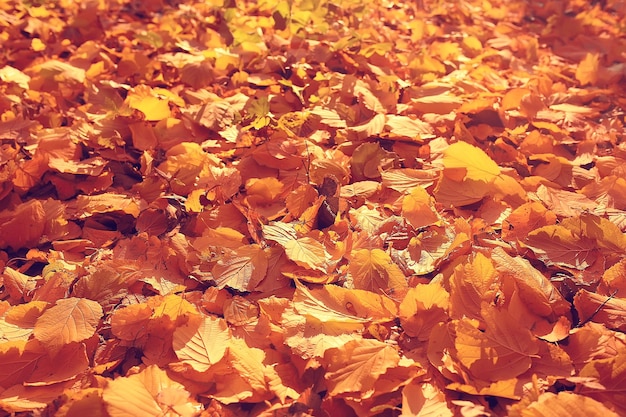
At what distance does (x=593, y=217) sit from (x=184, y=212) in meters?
1.02

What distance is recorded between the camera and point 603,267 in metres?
1.23

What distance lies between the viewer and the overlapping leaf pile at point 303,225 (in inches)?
40.5

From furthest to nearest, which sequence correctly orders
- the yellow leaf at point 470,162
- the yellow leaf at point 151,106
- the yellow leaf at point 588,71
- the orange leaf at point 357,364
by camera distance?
1. the yellow leaf at point 588,71
2. the yellow leaf at point 151,106
3. the yellow leaf at point 470,162
4. the orange leaf at point 357,364

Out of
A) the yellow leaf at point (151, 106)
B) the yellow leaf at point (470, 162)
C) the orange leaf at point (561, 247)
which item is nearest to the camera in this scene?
the orange leaf at point (561, 247)

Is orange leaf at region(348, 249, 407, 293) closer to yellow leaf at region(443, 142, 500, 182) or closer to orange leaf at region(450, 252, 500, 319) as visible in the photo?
orange leaf at region(450, 252, 500, 319)

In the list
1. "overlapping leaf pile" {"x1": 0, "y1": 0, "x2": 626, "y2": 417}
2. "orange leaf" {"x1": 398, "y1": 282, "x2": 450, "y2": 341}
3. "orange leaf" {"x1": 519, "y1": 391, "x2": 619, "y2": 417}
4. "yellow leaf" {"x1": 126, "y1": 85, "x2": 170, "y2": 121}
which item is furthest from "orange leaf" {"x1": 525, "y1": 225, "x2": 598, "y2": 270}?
"yellow leaf" {"x1": 126, "y1": 85, "x2": 170, "y2": 121}

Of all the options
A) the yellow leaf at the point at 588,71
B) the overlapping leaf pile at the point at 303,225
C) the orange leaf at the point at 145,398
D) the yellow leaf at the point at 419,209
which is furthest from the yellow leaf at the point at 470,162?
the yellow leaf at the point at 588,71

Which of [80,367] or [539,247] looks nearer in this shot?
[80,367]

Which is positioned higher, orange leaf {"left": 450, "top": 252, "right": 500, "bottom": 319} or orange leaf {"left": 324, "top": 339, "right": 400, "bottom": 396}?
orange leaf {"left": 450, "top": 252, "right": 500, "bottom": 319}

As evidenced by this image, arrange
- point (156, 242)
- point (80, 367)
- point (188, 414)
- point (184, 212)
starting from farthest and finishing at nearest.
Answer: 1. point (184, 212)
2. point (156, 242)
3. point (80, 367)
4. point (188, 414)

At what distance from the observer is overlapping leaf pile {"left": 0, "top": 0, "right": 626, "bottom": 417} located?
103 centimetres

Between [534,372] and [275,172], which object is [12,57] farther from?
[534,372]

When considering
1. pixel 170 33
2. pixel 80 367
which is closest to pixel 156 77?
pixel 170 33

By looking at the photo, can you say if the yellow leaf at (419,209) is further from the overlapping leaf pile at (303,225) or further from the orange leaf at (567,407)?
the orange leaf at (567,407)
